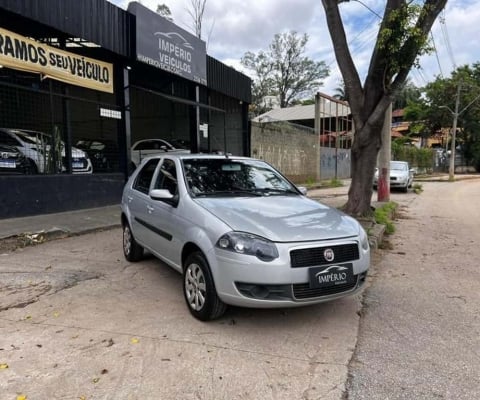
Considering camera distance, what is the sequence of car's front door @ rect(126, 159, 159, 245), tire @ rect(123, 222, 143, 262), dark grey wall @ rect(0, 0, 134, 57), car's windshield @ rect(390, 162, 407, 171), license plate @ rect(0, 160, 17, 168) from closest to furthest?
car's front door @ rect(126, 159, 159, 245), tire @ rect(123, 222, 143, 262), dark grey wall @ rect(0, 0, 134, 57), license plate @ rect(0, 160, 17, 168), car's windshield @ rect(390, 162, 407, 171)

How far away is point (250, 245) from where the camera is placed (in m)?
3.57

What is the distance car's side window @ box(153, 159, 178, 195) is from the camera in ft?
15.9

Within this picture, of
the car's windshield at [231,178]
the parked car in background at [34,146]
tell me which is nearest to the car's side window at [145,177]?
the car's windshield at [231,178]

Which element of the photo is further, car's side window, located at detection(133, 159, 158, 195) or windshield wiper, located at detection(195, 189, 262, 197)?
car's side window, located at detection(133, 159, 158, 195)

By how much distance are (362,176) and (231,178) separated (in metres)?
4.69

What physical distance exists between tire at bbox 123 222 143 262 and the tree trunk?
4.90 meters

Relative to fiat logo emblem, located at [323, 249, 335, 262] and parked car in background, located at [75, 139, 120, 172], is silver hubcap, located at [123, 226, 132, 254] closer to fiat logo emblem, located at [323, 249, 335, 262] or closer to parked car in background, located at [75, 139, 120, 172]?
fiat logo emblem, located at [323, 249, 335, 262]

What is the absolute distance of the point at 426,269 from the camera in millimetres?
6238

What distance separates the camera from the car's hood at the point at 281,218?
3.66m

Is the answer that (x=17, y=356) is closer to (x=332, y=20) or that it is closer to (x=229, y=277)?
(x=229, y=277)

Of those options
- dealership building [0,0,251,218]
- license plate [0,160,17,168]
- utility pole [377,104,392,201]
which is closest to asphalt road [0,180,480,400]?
license plate [0,160,17,168]

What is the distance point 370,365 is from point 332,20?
292 inches

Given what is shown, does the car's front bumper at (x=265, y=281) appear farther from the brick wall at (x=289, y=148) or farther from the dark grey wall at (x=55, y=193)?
the brick wall at (x=289, y=148)

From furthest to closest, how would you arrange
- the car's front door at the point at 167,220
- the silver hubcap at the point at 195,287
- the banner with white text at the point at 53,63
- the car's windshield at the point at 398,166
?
1. the car's windshield at the point at 398,166
2. the banner with white text at the point at 53,63
3. the car's front door at the point at 167,220
4. the silver hubcap at the point at 195,287
